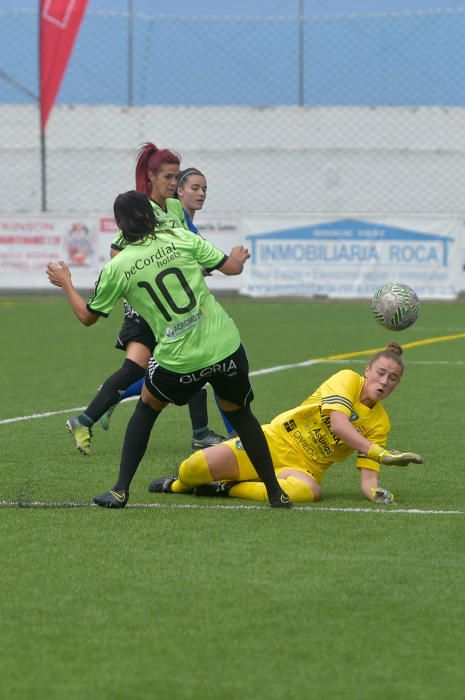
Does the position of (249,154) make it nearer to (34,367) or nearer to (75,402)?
(34,367)

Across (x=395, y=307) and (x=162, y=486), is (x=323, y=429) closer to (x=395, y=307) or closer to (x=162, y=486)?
(x=162, y=486)

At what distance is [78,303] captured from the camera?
6.39 meters

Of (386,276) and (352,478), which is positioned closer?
(352,478)

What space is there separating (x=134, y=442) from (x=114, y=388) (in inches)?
70.2

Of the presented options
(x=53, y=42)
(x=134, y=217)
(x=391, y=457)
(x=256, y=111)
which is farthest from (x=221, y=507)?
(x=256, y=111)

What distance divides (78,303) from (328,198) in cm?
2426

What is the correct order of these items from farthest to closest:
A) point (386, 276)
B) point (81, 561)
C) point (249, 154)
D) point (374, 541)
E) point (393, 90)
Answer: point (249, 154), point (393, 90), point (386, 276), point (374, 541), point (81, 561)

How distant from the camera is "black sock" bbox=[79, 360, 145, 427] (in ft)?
26.7

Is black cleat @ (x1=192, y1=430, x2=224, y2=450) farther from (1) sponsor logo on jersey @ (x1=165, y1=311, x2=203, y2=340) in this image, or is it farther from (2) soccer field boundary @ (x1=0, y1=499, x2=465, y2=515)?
(1) sponsor logo on jersey @ (x1=165, y1=311, x2=203, y2=340)

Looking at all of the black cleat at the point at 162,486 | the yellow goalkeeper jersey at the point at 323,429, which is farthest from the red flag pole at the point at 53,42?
the yellow goalkeeper jersey at the point at 323,429

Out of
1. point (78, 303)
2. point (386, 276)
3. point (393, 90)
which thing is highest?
point (393, 90)

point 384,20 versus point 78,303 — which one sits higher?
point 384,20

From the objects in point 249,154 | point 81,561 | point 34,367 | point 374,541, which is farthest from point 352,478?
point 249,154

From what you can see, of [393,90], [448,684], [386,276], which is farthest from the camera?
[393,90]
